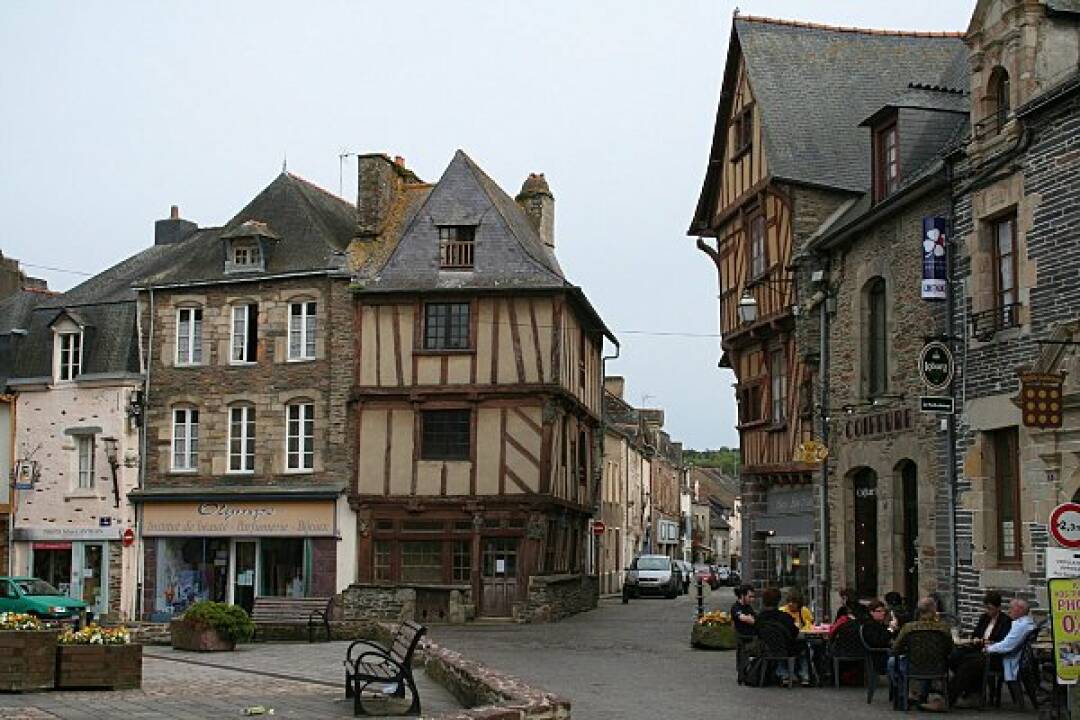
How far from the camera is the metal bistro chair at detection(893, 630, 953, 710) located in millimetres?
13383


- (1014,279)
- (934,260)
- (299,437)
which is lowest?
(299,437)

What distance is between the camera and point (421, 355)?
31688 millimetres

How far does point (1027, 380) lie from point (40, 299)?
30840 mm

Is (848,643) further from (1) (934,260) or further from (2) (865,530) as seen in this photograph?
(2) (865,530)

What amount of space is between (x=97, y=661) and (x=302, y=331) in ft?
63.6

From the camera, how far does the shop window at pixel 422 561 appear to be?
31.4 metres

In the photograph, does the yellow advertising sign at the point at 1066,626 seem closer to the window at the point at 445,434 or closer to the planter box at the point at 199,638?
the planter box at the point at 199,638

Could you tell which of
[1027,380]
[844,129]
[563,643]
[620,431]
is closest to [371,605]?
[563,643]

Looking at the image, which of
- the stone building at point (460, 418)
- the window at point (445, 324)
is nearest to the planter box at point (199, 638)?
the stone building at point (460, 418)

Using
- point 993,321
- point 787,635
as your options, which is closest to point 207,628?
point 787,635

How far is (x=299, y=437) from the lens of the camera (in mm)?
32719

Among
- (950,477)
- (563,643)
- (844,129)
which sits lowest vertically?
(563,643)

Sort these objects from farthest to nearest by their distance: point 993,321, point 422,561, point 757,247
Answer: point 422,561, point 757,247, point 993,321

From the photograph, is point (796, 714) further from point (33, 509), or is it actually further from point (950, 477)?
point (33, 509)
